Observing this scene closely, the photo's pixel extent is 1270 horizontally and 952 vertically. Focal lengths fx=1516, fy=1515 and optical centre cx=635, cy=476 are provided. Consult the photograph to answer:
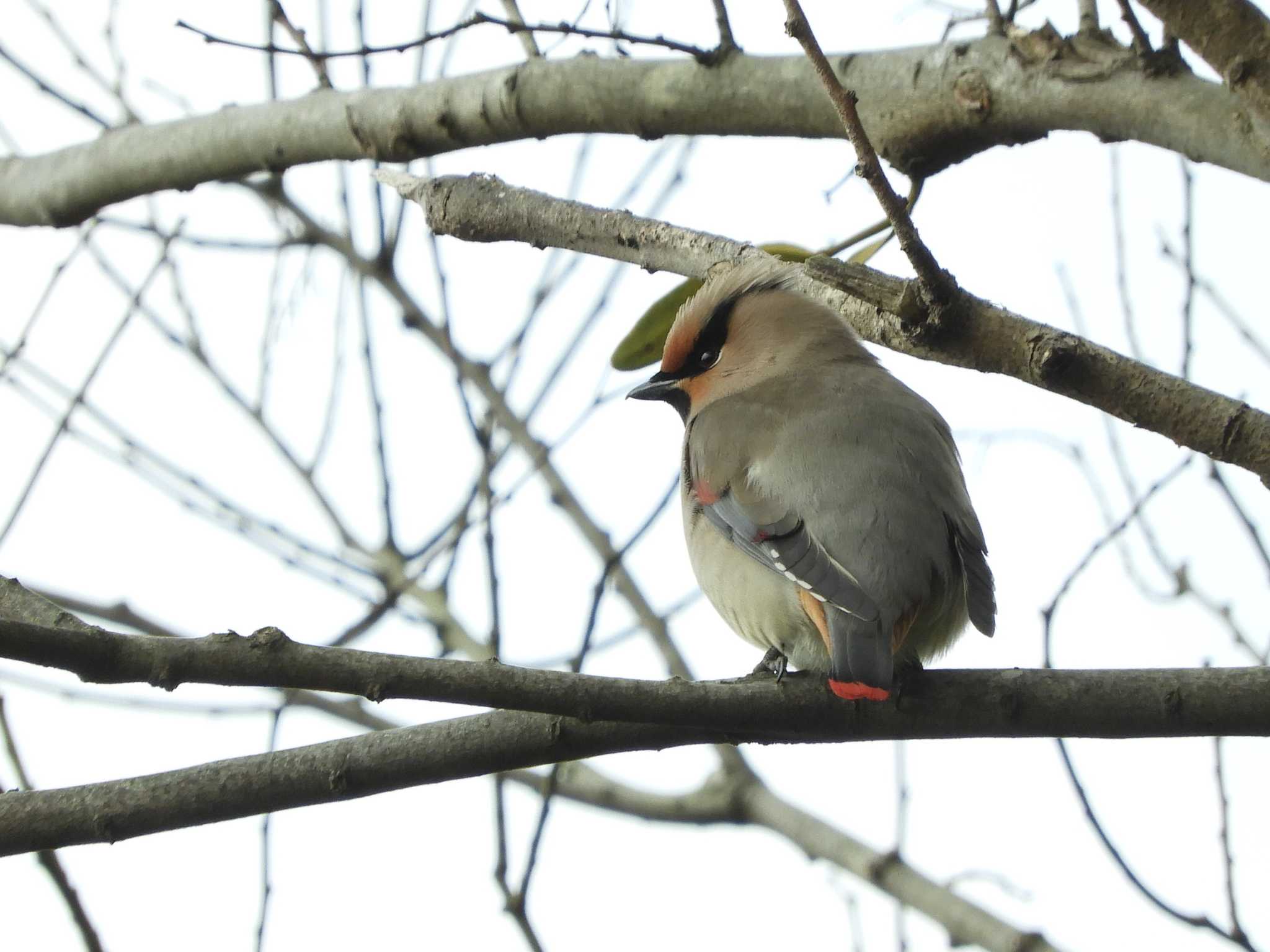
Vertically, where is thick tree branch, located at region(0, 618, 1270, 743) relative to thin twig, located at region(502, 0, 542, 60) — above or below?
below

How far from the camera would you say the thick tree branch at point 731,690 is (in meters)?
1.87

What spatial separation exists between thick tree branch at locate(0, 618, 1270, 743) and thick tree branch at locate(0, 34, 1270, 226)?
98cm

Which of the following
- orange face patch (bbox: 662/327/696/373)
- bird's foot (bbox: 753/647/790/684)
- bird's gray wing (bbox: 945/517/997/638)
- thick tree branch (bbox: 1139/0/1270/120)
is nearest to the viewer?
thick tree branch (bbox: 1139/0/1270/120)

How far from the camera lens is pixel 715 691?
7.11 ft

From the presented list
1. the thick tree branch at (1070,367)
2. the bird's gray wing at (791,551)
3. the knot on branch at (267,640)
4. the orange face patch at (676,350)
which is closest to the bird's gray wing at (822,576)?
the bird's gray wing at (791,551)

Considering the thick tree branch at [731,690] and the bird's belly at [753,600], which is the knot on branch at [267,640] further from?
the bird's belly at [753,600]

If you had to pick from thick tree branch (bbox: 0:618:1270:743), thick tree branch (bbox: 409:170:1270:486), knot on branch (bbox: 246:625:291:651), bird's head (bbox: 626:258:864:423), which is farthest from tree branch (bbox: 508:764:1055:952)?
knot on branch (bbox: 246:625:291:651)

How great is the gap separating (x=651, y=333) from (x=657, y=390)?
22cm

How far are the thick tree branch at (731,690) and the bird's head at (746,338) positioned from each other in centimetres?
139

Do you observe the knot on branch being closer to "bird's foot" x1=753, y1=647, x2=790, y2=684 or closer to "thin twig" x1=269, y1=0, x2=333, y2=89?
"bird's foot" x1=753, y1=647, x2=790, y2=684

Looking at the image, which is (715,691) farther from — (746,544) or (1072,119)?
(1072,119)

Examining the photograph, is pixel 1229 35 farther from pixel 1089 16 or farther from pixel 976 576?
pixel 976 576

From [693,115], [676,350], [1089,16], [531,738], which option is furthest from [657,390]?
[531,738]

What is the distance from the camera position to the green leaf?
3.83m
